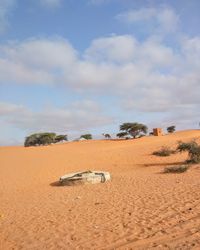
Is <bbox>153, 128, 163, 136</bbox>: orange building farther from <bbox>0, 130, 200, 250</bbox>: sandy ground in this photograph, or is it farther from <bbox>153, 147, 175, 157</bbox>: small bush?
<bbox>0, 130, 200, 250</bbox>: sandy ground

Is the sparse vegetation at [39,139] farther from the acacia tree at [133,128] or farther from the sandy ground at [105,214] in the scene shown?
the sandy ground at [105,214]

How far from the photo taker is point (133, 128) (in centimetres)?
5894

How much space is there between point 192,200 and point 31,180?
13.1 metres

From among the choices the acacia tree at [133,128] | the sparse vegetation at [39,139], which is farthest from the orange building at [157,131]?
the sparse vegetation at [39,139]

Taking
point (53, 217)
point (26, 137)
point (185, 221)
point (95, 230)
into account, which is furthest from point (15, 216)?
point (26, 137)

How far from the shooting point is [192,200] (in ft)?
36.4

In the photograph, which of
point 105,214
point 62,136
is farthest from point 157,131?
point 105,214

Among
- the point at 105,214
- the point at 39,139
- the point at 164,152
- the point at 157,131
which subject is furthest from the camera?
the point at 39,139

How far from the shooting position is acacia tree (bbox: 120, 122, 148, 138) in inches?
2319

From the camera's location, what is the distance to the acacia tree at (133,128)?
58.9 meters

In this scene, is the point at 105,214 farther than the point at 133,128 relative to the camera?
No

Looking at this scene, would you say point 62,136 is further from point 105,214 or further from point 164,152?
point 105,214

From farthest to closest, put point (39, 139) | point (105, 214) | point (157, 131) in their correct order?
point (39, 139)
point (157, 131)
point (105, 214)

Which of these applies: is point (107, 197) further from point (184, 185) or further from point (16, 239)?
point (16, 239)
